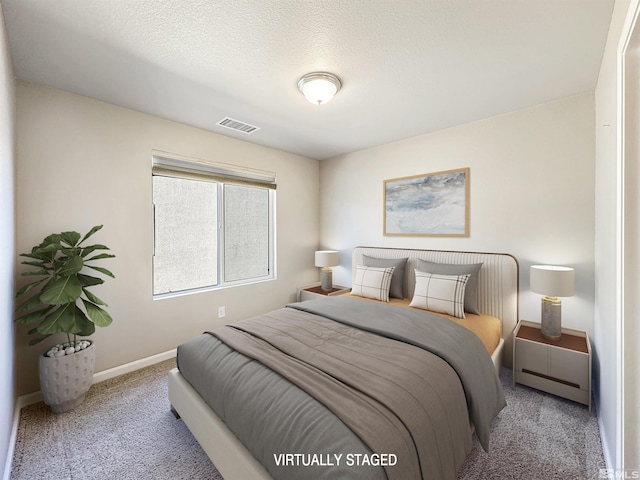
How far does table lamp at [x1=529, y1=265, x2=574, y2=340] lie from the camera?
2070mm

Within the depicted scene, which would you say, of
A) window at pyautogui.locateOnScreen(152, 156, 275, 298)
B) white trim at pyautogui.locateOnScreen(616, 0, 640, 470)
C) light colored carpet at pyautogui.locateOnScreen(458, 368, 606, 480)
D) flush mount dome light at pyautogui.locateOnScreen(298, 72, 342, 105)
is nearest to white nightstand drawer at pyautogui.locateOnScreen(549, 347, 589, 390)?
light colored carpet at pyautogui.locateOnScreen(458, 368, 606, 480)

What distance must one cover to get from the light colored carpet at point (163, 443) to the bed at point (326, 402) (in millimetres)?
189

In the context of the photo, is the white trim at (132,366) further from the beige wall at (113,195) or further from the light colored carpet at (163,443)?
the light colored carpet at (163,443)

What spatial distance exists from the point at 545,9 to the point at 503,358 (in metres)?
2.72

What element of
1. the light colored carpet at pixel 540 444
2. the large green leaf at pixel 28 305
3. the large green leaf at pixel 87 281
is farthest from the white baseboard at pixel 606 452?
the large green leaf at pixel 28 305

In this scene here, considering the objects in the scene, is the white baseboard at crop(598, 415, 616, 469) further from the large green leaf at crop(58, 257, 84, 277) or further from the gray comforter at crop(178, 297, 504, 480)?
the large green leaf at crop(58, 257, 84, 277)

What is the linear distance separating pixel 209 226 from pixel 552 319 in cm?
352

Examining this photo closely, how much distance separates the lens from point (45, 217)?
212cm

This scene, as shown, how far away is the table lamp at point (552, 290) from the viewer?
2070mm

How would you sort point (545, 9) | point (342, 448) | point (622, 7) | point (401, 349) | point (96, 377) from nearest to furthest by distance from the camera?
point (342, 448) < point (622, 7) < point (545, 9) < point (401, 349) < point (96, 377)

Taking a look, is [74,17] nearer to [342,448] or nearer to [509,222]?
[342,448]

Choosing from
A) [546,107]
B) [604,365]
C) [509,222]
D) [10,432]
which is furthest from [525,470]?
[10,432]

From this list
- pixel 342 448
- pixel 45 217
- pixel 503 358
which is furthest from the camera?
pixel 503 358

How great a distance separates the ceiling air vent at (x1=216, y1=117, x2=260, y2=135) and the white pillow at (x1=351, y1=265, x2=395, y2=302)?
207 centimetres
